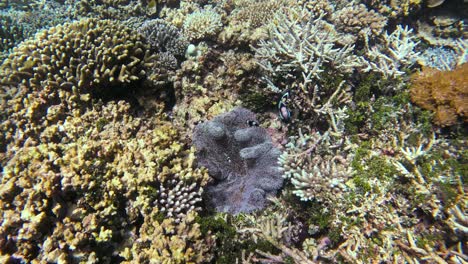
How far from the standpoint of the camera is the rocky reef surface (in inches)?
119

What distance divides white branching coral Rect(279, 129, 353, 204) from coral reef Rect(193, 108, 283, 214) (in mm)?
252

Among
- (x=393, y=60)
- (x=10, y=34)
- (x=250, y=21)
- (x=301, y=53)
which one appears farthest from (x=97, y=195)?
(x=10, y=34)

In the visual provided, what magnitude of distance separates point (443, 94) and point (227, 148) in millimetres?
3322

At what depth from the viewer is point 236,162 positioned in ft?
13.0

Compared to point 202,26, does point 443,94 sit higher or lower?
lower

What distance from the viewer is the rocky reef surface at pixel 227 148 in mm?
3021

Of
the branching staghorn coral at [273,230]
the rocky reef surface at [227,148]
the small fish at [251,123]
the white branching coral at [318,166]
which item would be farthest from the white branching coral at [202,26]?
the branching staghorn coral at [273,230]

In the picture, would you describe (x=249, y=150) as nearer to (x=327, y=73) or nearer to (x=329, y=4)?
(x=327, y=73)

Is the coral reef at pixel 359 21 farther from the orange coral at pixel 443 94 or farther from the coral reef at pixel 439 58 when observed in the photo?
the orange coral at pixel 443 94

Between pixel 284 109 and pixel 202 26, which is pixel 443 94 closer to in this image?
pixel 284 109

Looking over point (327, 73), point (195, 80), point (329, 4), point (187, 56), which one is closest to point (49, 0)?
point (187, 56)

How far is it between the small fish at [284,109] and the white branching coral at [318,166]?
32cm

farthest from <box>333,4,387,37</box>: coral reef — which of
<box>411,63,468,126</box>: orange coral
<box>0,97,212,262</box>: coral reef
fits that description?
<box>0,97,212,262</box>: coral reef

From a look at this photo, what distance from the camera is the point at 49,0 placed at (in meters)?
8.34
